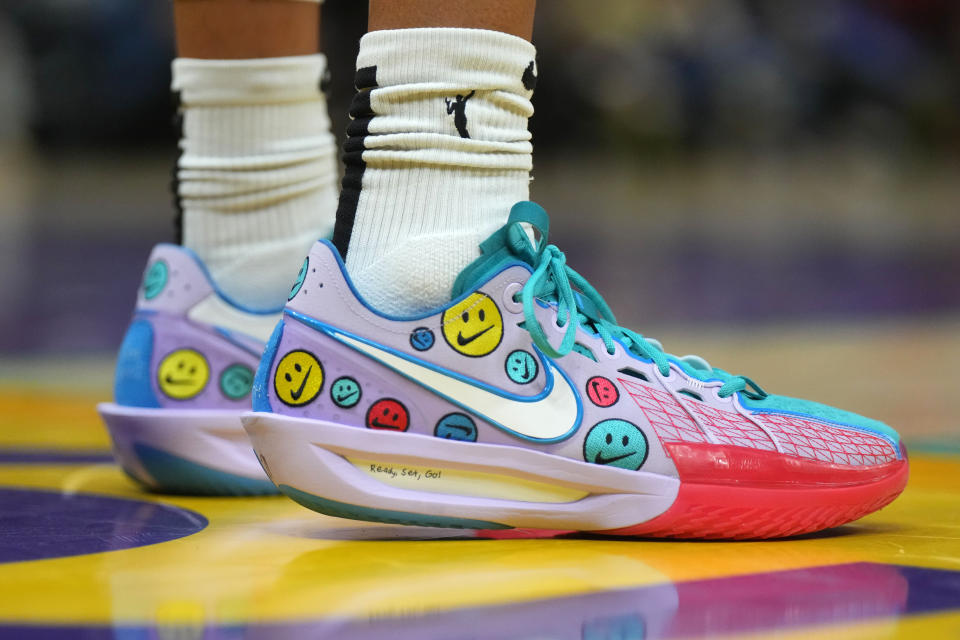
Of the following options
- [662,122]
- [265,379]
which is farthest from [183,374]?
[662,122]

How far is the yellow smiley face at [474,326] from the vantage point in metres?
1.18

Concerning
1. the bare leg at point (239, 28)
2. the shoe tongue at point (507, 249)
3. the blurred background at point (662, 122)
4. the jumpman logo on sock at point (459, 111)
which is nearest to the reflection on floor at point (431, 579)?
the shoe tongue at point (507, 249)

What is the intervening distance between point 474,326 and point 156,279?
555mm

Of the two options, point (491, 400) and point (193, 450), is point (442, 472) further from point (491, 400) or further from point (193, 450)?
point (193, 450)

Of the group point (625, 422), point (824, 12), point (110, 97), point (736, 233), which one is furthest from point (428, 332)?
point (824, 12)

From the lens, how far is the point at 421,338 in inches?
46.4

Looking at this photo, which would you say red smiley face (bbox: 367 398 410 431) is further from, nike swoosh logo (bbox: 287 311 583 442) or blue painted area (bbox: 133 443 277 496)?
blue painted area (bbox: 133 443 277 496)

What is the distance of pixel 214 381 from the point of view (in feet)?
5.02

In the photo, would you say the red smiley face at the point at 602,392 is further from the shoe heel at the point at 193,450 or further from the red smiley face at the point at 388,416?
the shoe heel at the point at 193,450

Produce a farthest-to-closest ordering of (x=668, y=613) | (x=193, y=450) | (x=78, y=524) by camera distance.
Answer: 1. (x=193, y=450)
2. (x=78, y=524)
3. (x=668, y=613)

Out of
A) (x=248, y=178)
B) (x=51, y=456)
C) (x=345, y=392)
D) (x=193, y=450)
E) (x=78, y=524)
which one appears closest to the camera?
(x=345, y=392)

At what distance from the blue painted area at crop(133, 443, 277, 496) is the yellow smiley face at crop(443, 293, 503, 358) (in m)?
0.43

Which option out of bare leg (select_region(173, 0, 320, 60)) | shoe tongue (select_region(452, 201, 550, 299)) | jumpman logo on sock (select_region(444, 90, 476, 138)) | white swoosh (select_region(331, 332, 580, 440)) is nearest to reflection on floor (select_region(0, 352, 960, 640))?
white swoosh (select_region(331, 332, 580, 440))

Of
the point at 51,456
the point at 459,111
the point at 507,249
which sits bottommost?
the point at 51,456
